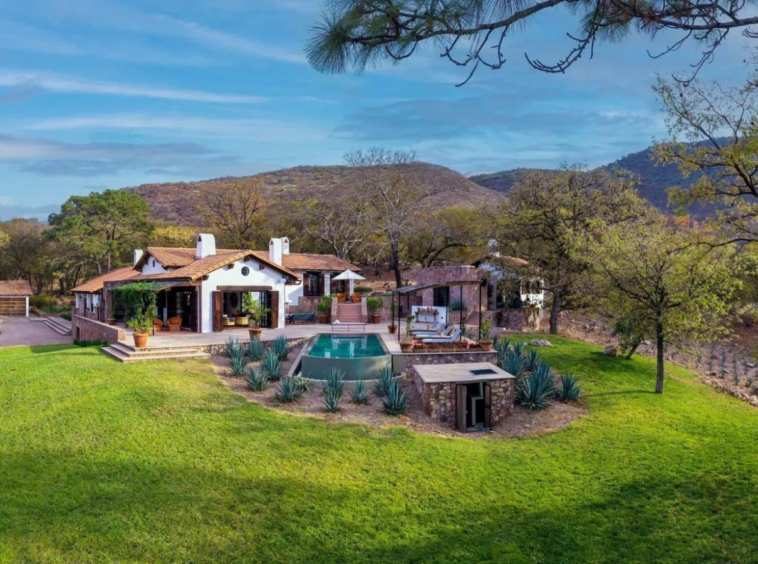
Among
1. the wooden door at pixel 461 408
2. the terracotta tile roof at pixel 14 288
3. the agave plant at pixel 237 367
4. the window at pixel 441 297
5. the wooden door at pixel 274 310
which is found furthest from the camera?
the terracotta tile roof at pixel 14 288

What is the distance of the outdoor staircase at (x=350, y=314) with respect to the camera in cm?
2988

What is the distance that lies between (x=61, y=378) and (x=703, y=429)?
17.4m

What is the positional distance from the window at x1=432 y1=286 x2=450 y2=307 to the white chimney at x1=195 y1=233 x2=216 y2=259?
46.0 ft

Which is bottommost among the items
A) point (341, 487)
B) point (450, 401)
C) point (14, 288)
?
point (341, 487)

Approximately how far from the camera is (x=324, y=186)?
8806 cm

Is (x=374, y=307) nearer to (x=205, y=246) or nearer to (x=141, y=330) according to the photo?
(x=205, y=246)

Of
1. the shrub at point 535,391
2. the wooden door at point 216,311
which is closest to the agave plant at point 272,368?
the shrub at point 535,391

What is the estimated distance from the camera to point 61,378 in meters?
14.1

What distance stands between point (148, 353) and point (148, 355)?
15 centimetres

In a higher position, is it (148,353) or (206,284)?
(206,284)

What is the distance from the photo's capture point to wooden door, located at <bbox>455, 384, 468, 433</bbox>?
13.1 meters

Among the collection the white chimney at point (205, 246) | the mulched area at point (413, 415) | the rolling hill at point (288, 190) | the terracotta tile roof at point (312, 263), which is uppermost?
the rolling hill at point (288, 190)

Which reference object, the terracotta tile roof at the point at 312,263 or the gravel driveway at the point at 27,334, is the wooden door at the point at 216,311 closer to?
the terracotta tile roof at the point at 312,263

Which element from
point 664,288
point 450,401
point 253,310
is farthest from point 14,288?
point 664,288
